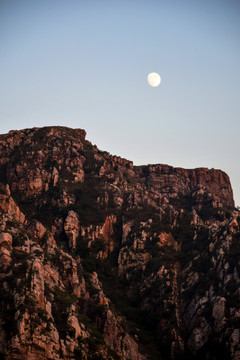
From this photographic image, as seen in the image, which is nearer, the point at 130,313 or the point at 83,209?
the point at 130,313

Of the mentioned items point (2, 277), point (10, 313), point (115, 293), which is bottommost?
point (10, 313)

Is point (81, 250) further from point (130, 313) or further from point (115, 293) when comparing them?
point (130, 313)

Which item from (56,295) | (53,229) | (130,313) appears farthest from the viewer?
(53,229)

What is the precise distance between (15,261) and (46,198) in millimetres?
85599

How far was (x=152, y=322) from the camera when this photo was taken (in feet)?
448

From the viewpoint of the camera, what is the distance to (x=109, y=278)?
6211 inches

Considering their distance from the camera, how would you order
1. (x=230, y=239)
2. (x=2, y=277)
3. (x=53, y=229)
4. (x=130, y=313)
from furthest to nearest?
(x=53, y=229)
(x=230, y=239)
(x=130, y=313)
(x=2, y=277)

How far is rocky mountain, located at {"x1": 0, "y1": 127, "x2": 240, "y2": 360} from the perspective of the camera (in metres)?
93.0

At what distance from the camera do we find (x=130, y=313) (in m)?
140

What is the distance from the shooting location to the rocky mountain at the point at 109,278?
305 feet

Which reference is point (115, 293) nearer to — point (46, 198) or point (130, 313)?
point (130, 313)

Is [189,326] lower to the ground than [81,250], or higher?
lower

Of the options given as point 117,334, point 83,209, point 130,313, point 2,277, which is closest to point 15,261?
point 2,277

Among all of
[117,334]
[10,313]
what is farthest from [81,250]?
[10,313]
